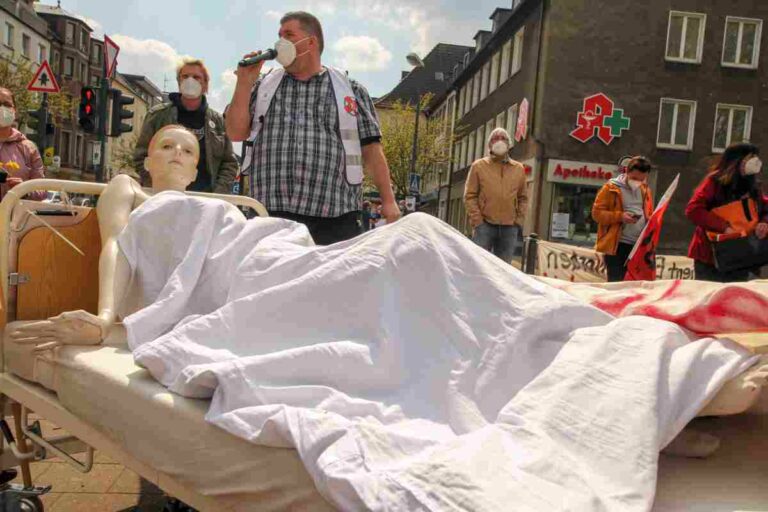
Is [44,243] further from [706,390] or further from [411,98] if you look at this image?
[411,98]

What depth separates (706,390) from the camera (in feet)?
3.93

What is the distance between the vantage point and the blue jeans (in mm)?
6504

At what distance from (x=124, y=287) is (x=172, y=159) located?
91 cm

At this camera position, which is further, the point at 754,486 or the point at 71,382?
the point at 71,382

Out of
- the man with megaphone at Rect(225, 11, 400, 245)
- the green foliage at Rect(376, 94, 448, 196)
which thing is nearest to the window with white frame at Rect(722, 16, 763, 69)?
the green foliage at Rect(376, 94, 448, 196)

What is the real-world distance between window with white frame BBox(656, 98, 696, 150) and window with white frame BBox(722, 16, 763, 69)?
6.08 feet

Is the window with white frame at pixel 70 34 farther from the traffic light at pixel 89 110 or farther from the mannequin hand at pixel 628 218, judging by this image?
the mannequin hand at pixel 628 218

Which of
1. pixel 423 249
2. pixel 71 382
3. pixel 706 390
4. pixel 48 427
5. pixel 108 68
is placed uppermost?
pixel 108 68

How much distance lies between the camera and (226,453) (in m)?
1.30

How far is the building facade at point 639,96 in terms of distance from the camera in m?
20.5

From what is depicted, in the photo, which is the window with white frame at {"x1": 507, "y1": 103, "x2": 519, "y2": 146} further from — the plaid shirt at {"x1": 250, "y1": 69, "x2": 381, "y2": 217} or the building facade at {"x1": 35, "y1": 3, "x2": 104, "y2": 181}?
the building facade at {"x1": 35, "y1": 3, "x2": 104, "y2": 181}

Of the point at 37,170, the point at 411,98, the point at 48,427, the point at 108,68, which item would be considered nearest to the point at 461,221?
the point at 411,98

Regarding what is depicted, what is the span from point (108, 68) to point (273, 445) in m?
8.82

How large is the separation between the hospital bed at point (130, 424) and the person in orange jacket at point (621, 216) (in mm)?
4489
